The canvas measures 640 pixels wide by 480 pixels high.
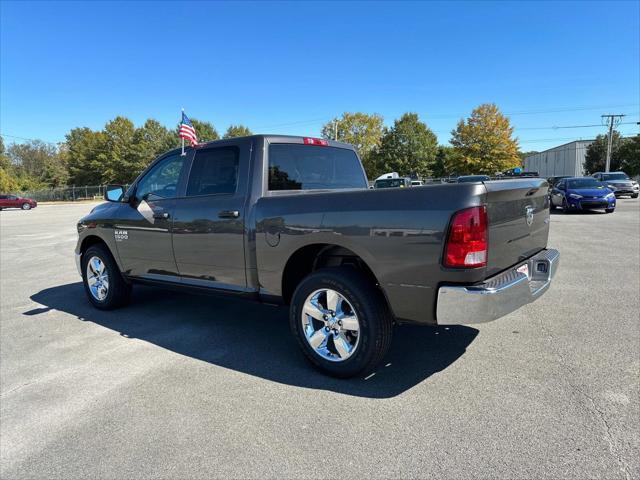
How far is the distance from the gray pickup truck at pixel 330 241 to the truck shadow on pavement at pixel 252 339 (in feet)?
0.75

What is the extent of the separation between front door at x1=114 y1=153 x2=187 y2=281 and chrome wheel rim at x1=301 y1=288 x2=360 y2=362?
1.81m

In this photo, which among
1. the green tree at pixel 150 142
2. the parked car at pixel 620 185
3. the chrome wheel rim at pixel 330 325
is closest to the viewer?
the chrome wheel rim at pixel 330 325

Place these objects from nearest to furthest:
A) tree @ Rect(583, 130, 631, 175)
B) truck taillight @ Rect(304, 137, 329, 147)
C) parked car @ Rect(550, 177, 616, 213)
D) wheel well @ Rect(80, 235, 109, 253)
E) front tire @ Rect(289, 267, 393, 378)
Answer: front tire @ Rect(289, 267, 393, 378) < truck taillight @ Rect(304, 137, 329, 147) < wheel well @ Rect(80, 235, 109, 253) < parked car @ Rect(550, 177, 616, 213) < tree @ Rect(583, 130, 631, 175)

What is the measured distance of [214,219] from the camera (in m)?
4.01

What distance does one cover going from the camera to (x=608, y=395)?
2.97m

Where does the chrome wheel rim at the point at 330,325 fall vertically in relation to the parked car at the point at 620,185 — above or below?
above

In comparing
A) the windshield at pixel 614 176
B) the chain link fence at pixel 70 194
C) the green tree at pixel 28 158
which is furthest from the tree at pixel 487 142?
the green tree at pixel 28 158

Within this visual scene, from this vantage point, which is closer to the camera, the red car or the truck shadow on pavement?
the truck shadow on pavement

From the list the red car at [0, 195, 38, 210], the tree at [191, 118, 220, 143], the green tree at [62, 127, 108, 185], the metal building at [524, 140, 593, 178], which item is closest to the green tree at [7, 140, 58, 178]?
the green tree at [62, 127, 108, 185]

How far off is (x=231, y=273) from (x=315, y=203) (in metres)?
1.18

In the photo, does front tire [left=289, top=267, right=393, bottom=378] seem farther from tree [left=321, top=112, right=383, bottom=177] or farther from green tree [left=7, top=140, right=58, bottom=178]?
green tree [left=7, top=140, right=58, bottom=178]

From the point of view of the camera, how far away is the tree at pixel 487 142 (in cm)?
5266

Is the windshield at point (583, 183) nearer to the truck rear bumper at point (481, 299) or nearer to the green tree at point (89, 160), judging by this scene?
the truck rear bumper at point (481, 299)

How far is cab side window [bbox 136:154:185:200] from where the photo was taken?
4.57 m
